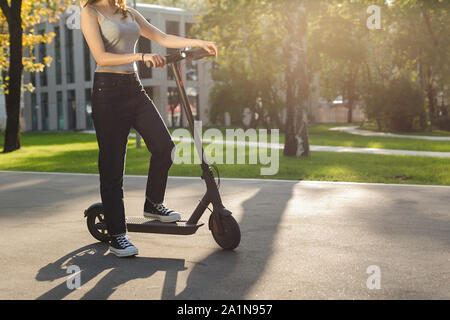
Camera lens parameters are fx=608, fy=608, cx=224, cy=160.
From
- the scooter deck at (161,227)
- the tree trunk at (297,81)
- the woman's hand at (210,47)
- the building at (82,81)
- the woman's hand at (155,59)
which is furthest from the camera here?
the building at (82,81)

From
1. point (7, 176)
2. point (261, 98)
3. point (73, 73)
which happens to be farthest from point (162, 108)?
point (7, 176)

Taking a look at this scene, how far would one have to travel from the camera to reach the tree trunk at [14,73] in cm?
1977

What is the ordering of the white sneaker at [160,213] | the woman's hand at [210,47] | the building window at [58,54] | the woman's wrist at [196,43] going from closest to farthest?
1. the woman's hand at [210,47]
2. the woman's wrist at [196,43]
3. the white sneaker at [160,213]
4. the building window at [58,54]

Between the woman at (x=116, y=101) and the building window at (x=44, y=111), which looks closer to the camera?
the woman at (x=116, y=101)

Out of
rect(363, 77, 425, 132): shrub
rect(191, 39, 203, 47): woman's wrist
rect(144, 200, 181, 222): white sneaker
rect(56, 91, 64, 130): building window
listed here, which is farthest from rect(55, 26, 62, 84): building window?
rect(191, 39, 203, 47): woman's wrist

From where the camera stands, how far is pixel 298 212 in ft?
21.3

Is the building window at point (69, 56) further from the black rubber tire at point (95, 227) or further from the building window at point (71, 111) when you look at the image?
the black rubber tire at point (95, 227)

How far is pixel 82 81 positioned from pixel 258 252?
4687 centimetres

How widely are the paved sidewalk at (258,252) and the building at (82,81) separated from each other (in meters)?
40.1

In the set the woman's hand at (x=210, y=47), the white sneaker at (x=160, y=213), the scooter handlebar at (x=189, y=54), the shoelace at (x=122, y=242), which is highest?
the woman's hand at (x=210, y=47)

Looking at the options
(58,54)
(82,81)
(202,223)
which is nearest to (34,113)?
(58,54)

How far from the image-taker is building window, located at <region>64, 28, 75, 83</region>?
163 ft

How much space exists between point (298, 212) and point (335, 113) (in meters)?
62.9

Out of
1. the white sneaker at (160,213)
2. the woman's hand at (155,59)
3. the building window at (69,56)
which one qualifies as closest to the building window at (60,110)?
the building window at (69,56)
